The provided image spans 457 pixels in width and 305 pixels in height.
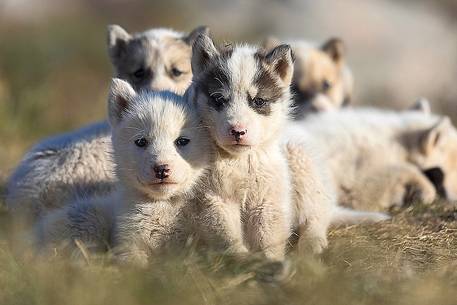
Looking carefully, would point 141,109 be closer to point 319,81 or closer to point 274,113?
point 274,113

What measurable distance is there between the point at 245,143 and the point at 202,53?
2.39ft

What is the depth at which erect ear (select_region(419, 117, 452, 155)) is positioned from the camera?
803cm

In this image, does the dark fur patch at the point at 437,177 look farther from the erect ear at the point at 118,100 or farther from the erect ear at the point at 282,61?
the erect ear at the point at 118,100

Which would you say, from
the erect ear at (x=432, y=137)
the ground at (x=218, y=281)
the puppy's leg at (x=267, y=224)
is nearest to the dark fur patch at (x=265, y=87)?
the puppy's leg at (x=267, y=224)

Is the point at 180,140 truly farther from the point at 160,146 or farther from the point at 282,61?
→ the point at 282,61

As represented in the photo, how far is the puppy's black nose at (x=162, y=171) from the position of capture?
4.82m

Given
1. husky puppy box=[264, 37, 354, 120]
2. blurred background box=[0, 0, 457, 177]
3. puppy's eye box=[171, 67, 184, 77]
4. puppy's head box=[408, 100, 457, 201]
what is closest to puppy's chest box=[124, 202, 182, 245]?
puppy's eye box=[171, 67, 184, 77]

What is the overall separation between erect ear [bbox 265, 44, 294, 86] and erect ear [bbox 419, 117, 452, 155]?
10.1ft

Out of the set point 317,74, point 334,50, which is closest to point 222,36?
point 334,50

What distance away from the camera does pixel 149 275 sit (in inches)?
171

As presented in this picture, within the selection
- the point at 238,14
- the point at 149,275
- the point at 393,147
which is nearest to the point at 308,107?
the point at 393,147

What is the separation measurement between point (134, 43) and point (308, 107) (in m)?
2.58

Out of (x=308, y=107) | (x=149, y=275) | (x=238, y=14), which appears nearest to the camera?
(x=149, y=275)

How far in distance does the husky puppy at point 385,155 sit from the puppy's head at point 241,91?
229 centimetres
